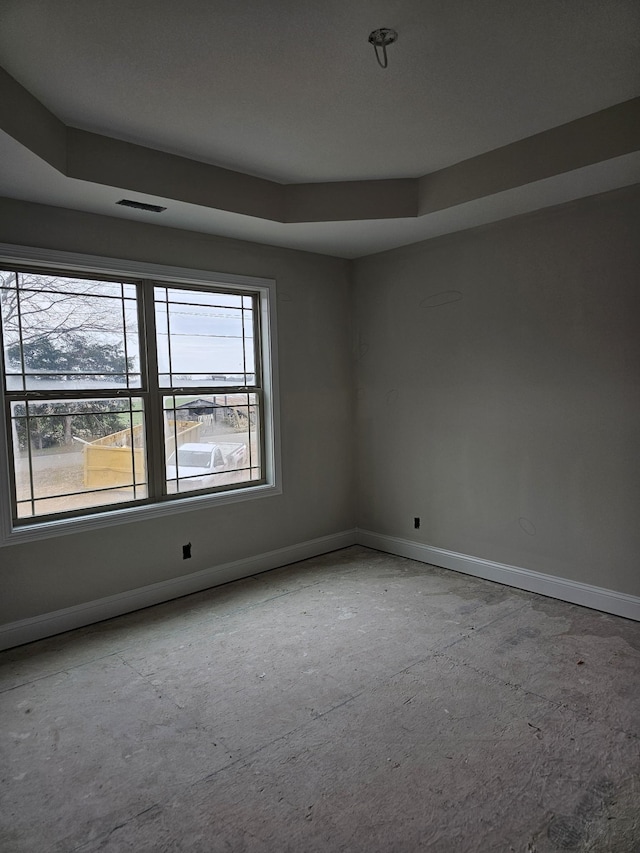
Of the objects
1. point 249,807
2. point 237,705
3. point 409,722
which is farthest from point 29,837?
point 409,722

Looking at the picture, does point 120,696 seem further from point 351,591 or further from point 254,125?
point 254,125

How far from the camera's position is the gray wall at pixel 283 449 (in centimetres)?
336

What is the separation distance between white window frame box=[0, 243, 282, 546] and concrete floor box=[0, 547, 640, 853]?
66 cm

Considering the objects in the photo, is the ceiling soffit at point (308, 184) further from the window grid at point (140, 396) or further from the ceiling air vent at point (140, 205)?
the window grid at point (140, 396)

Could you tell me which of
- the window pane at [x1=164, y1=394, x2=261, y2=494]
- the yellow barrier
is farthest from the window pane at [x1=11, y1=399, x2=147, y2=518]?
the window pane at [x1=164, y1=394, x2=261, y2=494]

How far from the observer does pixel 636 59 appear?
93.0 inches

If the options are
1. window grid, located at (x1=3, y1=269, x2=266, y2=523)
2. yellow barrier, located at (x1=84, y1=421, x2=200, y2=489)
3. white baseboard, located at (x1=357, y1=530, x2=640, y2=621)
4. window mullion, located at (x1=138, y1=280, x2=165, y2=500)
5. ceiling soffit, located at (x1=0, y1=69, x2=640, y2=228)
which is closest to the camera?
ceiling soffit, located at (x1=0, y1=69, x2=640, y2=228)

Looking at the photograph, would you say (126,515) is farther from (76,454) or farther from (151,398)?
(151,398)

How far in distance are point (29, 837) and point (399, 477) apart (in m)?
3.48

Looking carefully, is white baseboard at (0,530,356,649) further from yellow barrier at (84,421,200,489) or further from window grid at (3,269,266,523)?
yellow barrier at (84,421,200,489)

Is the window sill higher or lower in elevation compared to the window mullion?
lower

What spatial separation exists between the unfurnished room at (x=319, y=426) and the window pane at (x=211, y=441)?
1.2 inches

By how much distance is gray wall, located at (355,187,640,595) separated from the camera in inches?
136

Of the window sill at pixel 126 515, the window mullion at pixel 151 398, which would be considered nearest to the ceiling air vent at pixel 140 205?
the window mullion at pixel 151 398
